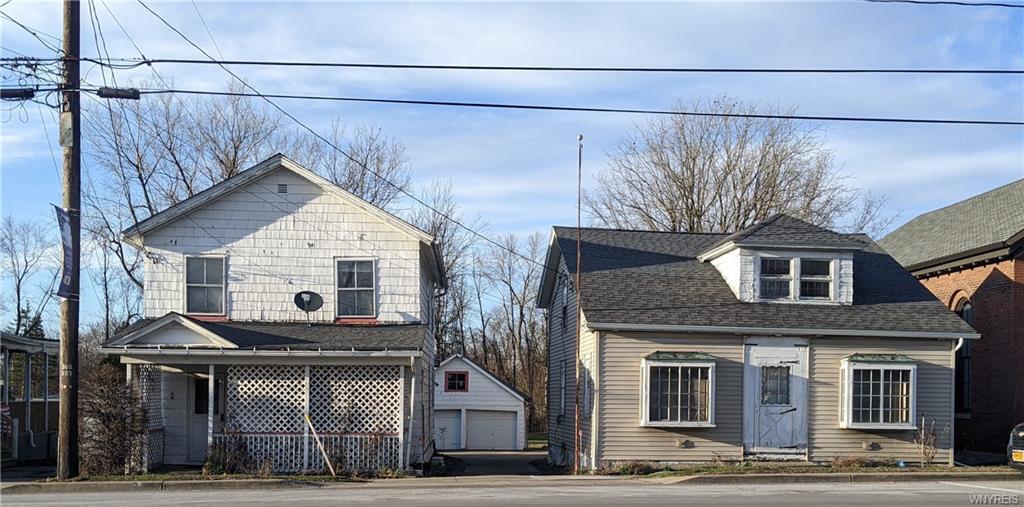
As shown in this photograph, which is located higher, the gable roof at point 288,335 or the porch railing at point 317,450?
the gable roof at point 288,335

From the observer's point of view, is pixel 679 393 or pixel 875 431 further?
pixel 875 431

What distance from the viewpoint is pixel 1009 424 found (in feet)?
85.1

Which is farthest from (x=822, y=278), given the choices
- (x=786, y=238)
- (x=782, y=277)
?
(x=786, y=238)

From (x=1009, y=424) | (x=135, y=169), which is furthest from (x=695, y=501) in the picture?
(x=135, y=169)

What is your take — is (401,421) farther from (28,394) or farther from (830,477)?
(28,394)

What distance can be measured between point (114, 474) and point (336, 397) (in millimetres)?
4730

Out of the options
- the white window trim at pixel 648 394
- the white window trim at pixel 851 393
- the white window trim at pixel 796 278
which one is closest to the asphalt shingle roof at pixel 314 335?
the white window trim at pixel 648 394

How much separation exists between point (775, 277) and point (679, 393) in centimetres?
414

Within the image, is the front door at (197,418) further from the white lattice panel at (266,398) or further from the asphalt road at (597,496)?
the asphalt road at (597,496)

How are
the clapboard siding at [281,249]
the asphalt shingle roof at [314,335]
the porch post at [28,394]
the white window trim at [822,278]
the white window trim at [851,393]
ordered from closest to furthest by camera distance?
the asphalt shingle roof at [314,335], the white window trim at [851,393], the clapboard siding at [281,249], the white window trim at [822,278], the porch post at [28,394]

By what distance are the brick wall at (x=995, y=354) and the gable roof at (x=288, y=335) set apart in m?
15.3

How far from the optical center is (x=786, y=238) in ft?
80.3

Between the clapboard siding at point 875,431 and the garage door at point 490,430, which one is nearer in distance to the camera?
the clapboard siding at point 875,431

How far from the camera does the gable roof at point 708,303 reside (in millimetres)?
23125
